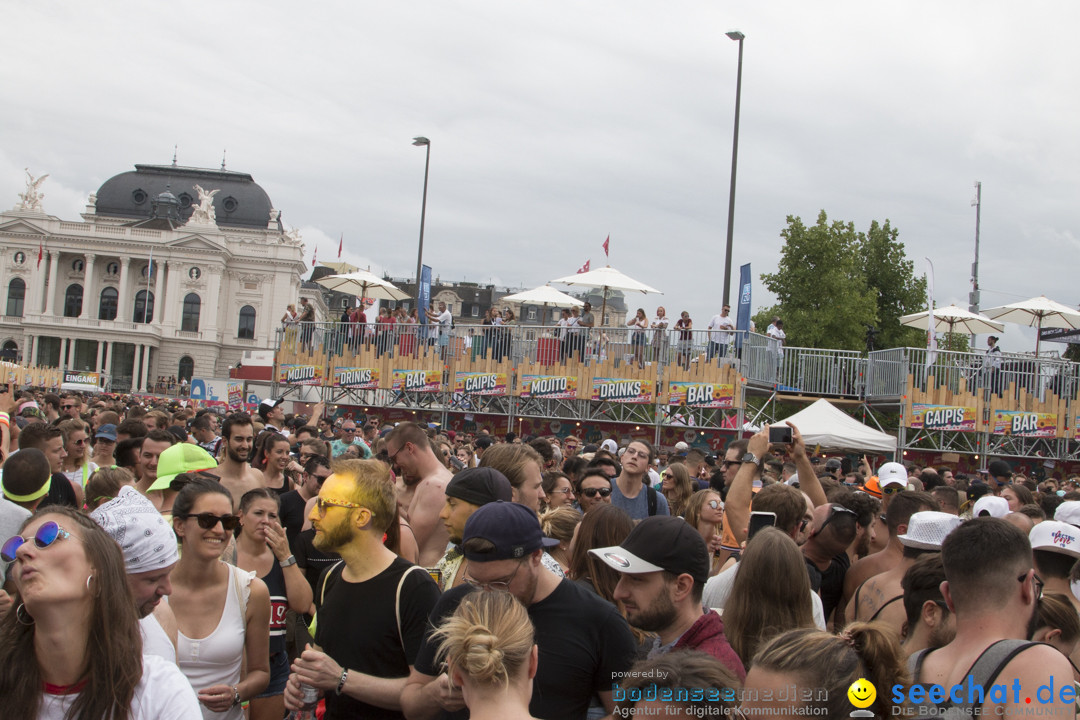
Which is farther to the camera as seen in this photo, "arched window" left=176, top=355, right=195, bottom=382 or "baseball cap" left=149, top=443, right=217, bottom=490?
"arched window" left=176, top=355, right=195, bottom=382

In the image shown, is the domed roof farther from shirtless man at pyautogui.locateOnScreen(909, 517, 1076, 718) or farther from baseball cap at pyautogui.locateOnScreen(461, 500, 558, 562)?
shirtless man at pyautogui.locateOnScreen(909, 517, 1076, 718)

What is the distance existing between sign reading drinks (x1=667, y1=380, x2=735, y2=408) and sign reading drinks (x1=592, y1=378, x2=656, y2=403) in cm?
51

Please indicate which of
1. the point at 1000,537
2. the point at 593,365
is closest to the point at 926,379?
the point at 593,365

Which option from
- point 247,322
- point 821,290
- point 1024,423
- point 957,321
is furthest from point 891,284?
point 247,322

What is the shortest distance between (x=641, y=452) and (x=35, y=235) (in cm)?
10000

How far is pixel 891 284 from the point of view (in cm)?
4481

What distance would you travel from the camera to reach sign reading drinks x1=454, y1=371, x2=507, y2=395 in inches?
897

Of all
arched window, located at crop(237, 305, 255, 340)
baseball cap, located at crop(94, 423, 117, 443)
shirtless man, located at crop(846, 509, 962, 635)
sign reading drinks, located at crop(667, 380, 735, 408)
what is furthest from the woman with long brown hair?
arched window, located at crop(237, 305, 255, 340)

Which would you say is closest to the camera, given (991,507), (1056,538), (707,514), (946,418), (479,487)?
(479,487)

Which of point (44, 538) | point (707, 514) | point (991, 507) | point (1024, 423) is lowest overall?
point (707, 514)

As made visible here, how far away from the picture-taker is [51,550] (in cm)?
254

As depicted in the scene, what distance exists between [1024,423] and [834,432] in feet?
20.6

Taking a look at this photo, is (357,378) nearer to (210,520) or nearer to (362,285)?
(362,285)

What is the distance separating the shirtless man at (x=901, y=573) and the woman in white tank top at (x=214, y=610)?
9.74 ft
